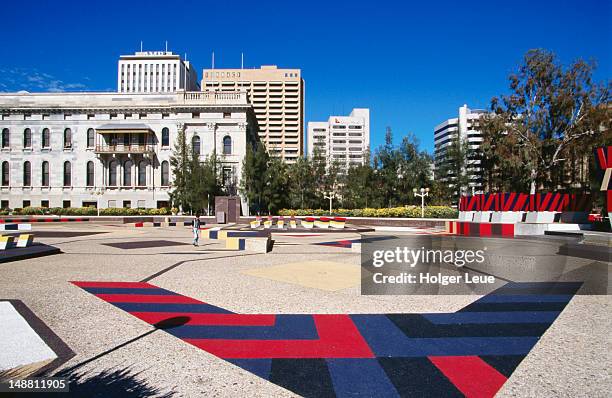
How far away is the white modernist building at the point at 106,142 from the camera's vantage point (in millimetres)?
57406

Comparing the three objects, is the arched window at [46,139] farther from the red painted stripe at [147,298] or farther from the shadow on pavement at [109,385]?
the shadow on pavement at [109,385]

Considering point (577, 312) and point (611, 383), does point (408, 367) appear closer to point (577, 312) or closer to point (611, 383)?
point (611, 383)

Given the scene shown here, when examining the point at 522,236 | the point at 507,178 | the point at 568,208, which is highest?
the point at 507,178

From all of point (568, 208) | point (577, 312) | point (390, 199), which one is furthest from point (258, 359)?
point (390, 199)

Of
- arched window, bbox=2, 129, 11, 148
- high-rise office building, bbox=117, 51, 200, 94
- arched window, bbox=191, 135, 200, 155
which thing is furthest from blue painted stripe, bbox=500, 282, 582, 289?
high-rise office building, bbox=117, 51, 200, 94

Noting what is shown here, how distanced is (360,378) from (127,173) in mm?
61807

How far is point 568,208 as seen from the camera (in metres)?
25.8

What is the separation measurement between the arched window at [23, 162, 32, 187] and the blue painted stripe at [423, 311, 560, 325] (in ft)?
229

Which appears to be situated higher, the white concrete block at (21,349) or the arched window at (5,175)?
the arched window at (5,175)

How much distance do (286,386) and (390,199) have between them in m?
47.1

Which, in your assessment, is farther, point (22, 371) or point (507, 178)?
point (507, 178)

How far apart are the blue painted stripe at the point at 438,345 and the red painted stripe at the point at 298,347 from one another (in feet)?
0.78

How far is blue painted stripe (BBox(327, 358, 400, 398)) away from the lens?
4.25 m

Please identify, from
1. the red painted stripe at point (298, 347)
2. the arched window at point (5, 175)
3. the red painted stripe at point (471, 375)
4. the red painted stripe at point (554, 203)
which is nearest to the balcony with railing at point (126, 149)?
the arched window at point (5, 175)
